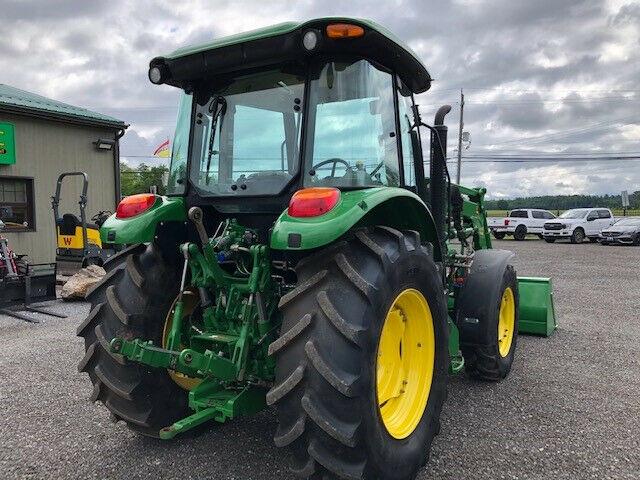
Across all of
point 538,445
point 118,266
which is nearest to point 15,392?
point 118,266

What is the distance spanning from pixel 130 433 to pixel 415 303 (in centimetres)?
214

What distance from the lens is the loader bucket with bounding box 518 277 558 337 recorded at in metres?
6.38

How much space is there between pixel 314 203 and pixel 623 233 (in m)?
26.8

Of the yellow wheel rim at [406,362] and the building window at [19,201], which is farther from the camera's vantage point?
the building window at [19,201]

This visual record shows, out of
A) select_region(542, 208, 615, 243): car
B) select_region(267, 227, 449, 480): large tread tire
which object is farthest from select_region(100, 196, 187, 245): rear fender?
select_region(542, 208, 615, 243): car

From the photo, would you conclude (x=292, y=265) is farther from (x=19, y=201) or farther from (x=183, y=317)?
(x=19, y=201)

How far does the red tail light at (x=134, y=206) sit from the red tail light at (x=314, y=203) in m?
1.16

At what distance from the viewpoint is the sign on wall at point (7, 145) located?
1214 centimetres

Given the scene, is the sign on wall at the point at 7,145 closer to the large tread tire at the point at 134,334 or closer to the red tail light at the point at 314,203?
the large tread tire at the point at 134,334

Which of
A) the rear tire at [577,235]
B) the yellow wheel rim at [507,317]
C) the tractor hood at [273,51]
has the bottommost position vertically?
the rear tire at [577,235]

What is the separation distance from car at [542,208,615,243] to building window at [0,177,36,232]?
23.6 meters

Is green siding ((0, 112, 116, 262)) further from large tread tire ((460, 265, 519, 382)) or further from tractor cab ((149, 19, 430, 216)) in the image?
large tread tire ((460, 265, 519, 382))

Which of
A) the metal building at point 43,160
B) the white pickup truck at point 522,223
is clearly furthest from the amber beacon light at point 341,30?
the white pickup truck at point 522,223

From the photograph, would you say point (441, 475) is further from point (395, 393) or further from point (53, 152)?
point (53, 152)
